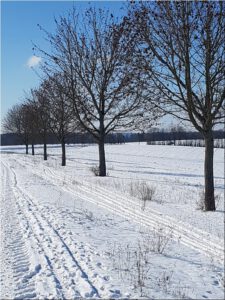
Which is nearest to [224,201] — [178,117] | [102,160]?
[178,117]

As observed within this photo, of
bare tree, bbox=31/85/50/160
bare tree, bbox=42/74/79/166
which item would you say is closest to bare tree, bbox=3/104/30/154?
bare tree, bbox=31/85/50/160

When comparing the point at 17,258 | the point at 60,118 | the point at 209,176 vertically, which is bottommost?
the point at 17,258

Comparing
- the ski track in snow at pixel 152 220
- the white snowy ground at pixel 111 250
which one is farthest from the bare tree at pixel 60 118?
the white snowy ground at pixel 111 250

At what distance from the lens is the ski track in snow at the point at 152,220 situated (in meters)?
6.26

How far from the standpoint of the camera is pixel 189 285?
473 centimetres

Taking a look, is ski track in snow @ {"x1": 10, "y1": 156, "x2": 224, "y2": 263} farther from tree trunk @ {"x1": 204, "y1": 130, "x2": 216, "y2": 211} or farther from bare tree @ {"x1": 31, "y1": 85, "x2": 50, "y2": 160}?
bare tree @ {"x1": 31, "y1": 85, "x2": 50, "y2": 160}

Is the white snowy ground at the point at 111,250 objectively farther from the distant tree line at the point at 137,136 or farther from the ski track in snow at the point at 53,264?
the distant tree line at the point at 137,136

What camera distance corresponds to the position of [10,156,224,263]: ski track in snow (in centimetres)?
626

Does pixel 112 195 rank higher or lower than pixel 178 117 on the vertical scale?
lower

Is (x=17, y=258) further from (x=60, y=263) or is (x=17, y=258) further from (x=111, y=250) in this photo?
(x=111, y=250)

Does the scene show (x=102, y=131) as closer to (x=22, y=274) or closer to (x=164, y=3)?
(x=164, y=3)

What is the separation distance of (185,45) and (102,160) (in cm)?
1168

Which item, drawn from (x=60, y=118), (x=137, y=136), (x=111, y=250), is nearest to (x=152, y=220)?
(x=111, y=250)

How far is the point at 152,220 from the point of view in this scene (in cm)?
845
